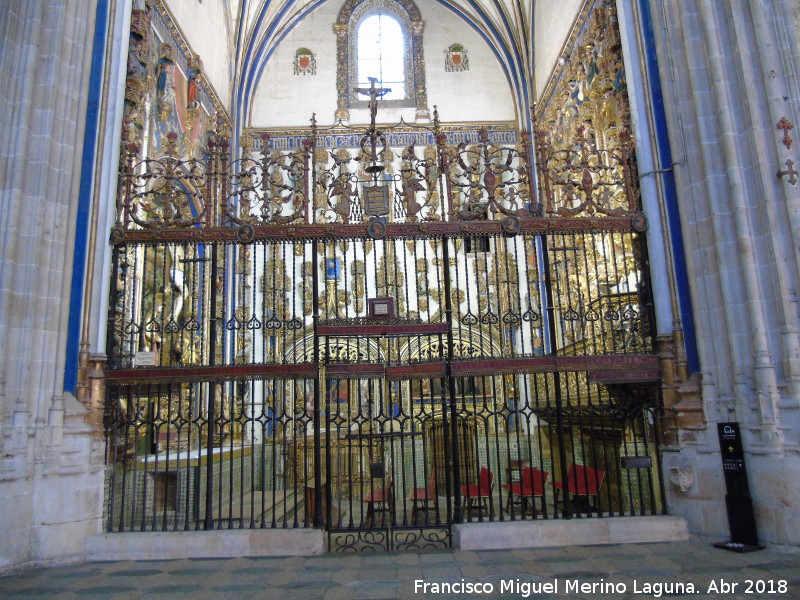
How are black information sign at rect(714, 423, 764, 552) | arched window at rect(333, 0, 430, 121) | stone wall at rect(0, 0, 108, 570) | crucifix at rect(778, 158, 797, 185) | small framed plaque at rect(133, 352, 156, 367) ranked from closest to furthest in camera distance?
black information sign at rect(714, 423, 764, 552) → stone wall at rect(0, 0, 108, 570) → crucifix at rect(778, 158, 797, 185) → small framed plaque at rect(133, 352, 156, 367) → arched window at rect(333, 0, 430, 121)

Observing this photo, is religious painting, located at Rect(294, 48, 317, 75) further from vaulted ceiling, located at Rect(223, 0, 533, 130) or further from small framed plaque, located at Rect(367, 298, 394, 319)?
small framed plaque, located at Rect(367, 298, 394, 319)

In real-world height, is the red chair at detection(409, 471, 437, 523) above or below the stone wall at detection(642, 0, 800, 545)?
below

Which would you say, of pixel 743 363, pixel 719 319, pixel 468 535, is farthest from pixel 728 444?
pixel 468 535

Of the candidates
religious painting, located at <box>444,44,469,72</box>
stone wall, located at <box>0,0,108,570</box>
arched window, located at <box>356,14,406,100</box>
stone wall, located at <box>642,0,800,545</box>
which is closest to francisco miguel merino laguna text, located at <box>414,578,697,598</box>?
stone wall, located at <box>642,0,800,545</box>

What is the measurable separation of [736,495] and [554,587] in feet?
8.27

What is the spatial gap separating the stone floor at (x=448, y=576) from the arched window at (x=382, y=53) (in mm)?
14261

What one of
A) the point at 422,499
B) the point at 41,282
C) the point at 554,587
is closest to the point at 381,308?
the point at 422,499

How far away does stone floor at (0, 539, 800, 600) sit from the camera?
5164mm

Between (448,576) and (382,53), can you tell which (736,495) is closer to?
(448,576)

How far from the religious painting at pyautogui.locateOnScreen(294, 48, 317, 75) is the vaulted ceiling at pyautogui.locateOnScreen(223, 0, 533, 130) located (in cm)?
80

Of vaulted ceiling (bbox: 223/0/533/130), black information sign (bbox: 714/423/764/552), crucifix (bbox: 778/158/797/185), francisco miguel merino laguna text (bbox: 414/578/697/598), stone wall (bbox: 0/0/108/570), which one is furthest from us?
vaulted ceiling (bbox: 223/0/533/130)

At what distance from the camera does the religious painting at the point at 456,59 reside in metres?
18.7

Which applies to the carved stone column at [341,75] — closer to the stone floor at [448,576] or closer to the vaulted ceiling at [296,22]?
the vaulted ceiling at [296,22]

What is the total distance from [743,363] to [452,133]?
12.7 m
